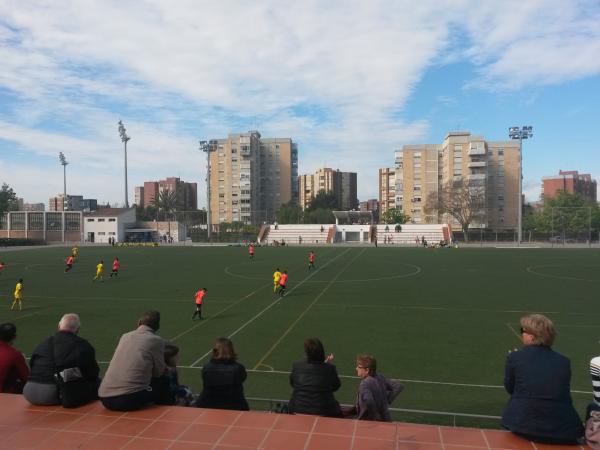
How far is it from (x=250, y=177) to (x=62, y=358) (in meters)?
116

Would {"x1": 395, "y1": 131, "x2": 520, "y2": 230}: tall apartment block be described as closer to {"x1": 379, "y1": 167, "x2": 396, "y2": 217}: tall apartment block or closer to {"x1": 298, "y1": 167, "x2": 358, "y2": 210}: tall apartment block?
{"x1": 379, "y1": 167, "x2": 396, "y2": 217}: tall apartment block

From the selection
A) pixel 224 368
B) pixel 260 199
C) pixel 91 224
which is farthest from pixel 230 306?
pixel 260 199

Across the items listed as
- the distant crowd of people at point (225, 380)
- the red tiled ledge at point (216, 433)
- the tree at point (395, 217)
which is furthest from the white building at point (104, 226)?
the red tiled ledge at point (216, 433)

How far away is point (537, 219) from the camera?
87.1m

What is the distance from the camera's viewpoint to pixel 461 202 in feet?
287

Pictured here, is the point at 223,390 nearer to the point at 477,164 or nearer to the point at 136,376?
the point at 136,376

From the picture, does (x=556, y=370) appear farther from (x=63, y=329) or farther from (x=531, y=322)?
(x=63, y=329)

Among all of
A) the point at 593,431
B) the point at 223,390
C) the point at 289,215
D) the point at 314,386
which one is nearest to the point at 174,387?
the point at 223,390

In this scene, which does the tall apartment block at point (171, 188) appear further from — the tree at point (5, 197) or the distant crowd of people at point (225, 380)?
the distant crowd of people at point (225, 380)

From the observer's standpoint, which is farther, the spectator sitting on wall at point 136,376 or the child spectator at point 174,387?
the child spectator at point 174,387

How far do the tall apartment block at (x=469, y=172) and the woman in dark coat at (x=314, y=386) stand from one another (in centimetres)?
9429

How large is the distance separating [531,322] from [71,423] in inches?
187

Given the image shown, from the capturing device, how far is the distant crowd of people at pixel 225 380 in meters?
4.29

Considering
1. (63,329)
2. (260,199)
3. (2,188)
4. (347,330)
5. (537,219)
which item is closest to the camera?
(63,329)
